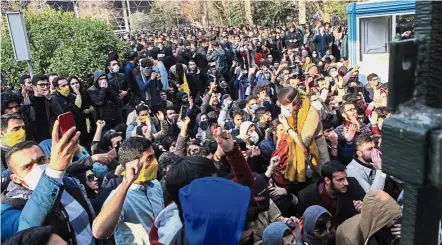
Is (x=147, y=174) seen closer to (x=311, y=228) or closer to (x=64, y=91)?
(x=311, y=228)

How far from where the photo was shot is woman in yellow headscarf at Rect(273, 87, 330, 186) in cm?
367

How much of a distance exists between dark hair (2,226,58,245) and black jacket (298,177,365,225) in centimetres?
202

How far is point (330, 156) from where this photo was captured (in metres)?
4.25

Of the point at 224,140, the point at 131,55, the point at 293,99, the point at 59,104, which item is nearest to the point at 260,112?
the point at 293,99

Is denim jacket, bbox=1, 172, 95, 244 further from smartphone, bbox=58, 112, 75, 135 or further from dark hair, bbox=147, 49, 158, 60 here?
dark hair, bbox=147, 49, 158, 60

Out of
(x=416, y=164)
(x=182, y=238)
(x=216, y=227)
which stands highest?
(x=416, y=164)

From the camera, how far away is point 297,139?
144 inches

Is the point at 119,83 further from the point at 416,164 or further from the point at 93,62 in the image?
the point at 416,164

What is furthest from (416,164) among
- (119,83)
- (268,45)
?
(268,45)

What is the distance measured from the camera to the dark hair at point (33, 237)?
5.77 feet

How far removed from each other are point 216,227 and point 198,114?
14.7 feet

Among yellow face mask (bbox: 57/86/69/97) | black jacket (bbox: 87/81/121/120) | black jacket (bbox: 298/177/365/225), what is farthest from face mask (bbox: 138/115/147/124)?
black jacket (bbox: 298/177/365/225)

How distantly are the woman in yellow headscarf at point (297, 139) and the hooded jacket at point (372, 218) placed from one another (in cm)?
112

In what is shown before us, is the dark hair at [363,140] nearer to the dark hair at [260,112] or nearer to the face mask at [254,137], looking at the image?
the face mask at [254,137]
